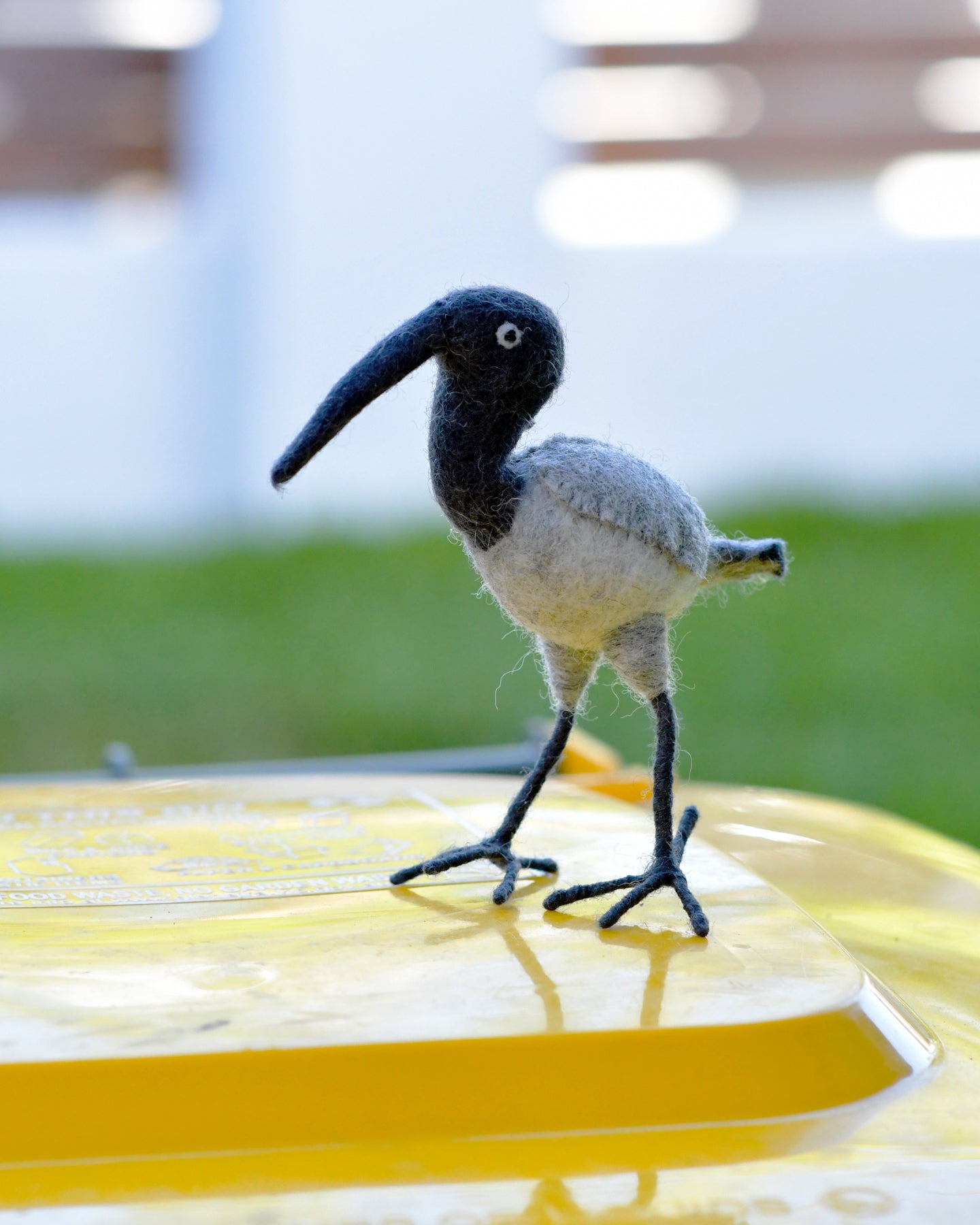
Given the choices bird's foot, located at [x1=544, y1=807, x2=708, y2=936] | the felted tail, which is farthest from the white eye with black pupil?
bird's foot, located at [x1=544, y1=807, x2=708, y2=936]

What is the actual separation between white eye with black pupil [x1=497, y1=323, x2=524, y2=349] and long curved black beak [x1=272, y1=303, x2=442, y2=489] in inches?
1.6

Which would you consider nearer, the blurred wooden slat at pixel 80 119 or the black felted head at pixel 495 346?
the black felted head at pixel 495 346

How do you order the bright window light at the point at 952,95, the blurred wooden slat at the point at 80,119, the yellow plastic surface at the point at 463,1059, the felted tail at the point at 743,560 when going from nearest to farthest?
1. the yellow plastic surface at the point at 463,1059
2. the felted tail at the point at 743,560
3. the bright window light at the point at 952,95
4. the blurred wooden slat at the point at 80,119

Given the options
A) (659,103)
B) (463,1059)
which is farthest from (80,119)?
(463,1059)

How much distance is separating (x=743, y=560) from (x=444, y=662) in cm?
334

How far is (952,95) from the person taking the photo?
5.69 m

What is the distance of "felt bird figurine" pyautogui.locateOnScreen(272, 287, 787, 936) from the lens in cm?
98

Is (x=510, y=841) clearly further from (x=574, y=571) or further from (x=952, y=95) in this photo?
(x=952, y=95)

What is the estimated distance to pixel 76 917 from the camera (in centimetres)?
105

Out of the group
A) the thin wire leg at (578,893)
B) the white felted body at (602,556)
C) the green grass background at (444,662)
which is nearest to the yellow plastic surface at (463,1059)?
the thin wire leg at (578,893)

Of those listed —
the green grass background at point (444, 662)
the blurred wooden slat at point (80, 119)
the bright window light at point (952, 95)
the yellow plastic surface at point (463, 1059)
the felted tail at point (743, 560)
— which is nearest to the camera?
the yellow plastic surface at point (463, 1059)

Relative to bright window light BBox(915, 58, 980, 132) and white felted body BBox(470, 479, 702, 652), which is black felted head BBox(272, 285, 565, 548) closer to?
white felted body BBox(470, 479, 702, 652)

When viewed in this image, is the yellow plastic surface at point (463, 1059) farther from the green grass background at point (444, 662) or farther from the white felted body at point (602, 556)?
the green grass background at point (444, 662)

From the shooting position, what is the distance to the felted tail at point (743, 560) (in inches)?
42.4
